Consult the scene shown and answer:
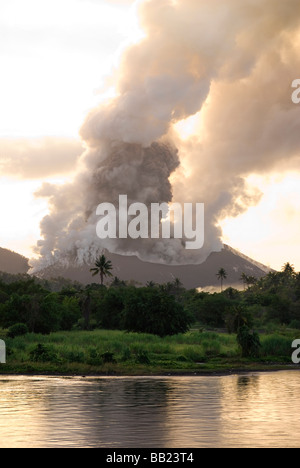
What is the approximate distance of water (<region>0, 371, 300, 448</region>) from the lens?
105 ft

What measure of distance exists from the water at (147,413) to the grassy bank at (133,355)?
341 inches

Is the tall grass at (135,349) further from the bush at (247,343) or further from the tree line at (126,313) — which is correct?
the tree line at (126,313)

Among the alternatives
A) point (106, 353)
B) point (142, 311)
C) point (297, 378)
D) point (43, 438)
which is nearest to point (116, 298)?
point (142, 311)

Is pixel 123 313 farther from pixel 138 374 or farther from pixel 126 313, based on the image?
pixel 138 374

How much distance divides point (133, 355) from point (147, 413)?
134 ft

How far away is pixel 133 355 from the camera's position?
81875 millimetres

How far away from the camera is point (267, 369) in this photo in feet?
260

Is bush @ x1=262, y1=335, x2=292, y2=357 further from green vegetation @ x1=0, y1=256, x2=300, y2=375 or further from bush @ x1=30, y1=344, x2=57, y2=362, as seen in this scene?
bush @ x1=30, y1=344, x2=57, y2=362

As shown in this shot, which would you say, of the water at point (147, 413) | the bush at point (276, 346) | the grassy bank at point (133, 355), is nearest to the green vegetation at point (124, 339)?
the grassy bank at point (133, 355)

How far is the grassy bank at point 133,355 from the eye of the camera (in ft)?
239

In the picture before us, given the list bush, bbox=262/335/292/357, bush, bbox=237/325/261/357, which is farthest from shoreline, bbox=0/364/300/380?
bush, bbox=262/335/292/357

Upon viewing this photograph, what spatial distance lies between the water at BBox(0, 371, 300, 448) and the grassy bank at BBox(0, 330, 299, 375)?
8.66 meters

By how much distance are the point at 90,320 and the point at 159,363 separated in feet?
202
